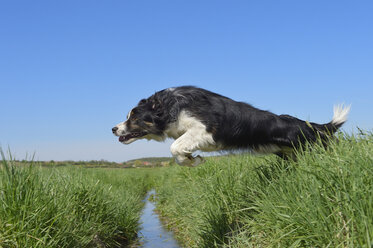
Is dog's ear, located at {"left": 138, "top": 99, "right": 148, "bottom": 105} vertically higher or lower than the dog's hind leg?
higher

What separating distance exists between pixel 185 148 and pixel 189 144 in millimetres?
75

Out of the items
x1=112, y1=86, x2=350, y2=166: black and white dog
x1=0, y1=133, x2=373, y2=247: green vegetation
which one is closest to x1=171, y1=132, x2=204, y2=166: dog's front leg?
x1=112, y1=86, x2=350, y2=166: black and white dog

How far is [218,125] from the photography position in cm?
446

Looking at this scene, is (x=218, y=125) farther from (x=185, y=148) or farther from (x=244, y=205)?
(x=244, y=205)

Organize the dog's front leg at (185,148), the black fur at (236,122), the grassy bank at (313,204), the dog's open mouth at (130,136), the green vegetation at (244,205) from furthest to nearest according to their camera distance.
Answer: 1. the dog's open mouth at (130,136)
2. the black fur at (236,122)
3. the dog's front leg at (185,148)
4. the green vegetation at (244,205)
5. the grassy bank at (313,204)

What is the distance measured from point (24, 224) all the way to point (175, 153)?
1.91 metres

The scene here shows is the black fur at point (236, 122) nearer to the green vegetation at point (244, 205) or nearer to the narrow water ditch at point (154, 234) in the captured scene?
the green vegetation at point (244, 205)

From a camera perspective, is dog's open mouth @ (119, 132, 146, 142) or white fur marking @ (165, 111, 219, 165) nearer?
white fur marking @ (165, 111, 219, 165)

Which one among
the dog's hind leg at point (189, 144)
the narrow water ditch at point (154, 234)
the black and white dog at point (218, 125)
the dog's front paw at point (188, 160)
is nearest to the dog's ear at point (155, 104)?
the black and white dog at point (218, 125)

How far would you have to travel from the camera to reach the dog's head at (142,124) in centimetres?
485

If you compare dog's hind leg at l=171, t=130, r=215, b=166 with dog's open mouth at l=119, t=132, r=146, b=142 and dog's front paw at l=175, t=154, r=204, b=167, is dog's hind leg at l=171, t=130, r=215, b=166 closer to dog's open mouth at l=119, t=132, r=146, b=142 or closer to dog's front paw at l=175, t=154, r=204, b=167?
dog's front paw at l=175, t=154, r=204, b=167

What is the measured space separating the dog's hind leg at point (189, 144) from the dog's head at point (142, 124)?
58 cm

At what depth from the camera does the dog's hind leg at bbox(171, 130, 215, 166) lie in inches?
169

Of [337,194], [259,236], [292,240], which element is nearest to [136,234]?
[259,236]
